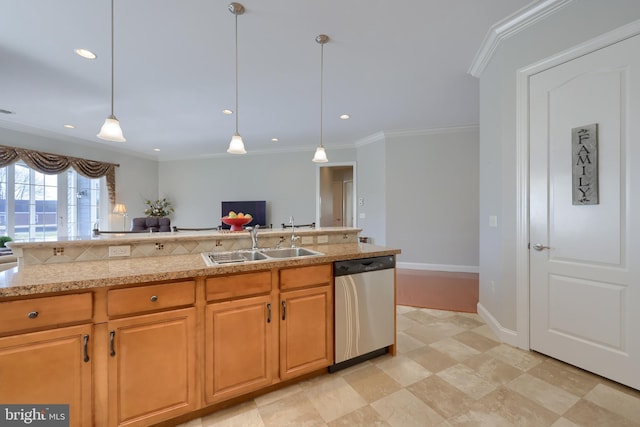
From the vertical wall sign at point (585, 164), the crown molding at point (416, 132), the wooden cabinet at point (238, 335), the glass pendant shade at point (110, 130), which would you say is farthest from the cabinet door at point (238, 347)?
the crown molding at point (416, 132)

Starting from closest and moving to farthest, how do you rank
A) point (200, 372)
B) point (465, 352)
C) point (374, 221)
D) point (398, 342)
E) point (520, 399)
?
1. point (200, 372)
2. point (520, 399)
3. point (465, 352)
4. point (398, 342)
5. point (374, 221)

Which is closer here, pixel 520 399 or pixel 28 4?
pixel 520 399

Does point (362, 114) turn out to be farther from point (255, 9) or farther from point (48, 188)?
point (48, 188)

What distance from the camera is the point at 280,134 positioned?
5.54 meters

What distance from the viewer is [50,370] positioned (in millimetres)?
1220

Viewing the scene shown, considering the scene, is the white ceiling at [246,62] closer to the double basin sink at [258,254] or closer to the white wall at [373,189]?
the white wall at [373,189]

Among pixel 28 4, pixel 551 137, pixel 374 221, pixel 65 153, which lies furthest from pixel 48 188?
pixel 551 137

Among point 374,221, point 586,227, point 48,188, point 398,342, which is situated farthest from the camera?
point 374,221

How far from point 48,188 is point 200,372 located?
619 centimetres

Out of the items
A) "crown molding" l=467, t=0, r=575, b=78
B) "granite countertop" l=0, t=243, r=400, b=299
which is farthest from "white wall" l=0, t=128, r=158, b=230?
"crown molding" l=467, t=0, r=575, b=78

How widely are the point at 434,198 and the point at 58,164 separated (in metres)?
7.43

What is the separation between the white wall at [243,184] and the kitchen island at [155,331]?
479cm

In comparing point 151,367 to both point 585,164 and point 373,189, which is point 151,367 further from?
point 373,189

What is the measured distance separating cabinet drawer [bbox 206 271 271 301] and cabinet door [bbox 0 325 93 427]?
57cm
